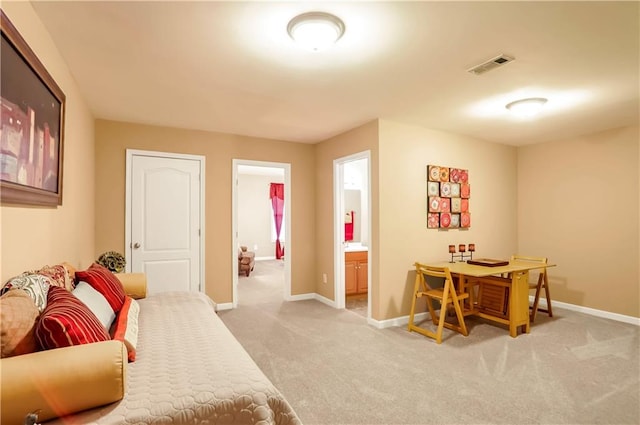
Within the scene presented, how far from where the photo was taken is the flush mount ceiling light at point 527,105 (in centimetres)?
310

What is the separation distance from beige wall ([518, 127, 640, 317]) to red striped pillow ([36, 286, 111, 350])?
5.33 metres

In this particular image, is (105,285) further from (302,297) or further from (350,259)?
(350,259)

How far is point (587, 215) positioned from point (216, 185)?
4865mm

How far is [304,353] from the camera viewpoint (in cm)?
307

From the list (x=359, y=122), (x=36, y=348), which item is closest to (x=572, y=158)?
(x=359, y=122)

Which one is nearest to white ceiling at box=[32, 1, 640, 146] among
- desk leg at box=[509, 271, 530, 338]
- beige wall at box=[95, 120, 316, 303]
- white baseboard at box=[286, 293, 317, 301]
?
beige wall at box=[95, 120, 316, 303]

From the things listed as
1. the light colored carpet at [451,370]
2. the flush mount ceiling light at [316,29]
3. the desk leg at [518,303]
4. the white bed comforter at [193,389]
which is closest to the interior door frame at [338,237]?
the light colored carpet at [451,370]

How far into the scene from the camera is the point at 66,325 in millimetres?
Result: 1292

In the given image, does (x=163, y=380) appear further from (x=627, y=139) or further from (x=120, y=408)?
(x=627, y=139)

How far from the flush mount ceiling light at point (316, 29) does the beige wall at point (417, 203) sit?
192 cm

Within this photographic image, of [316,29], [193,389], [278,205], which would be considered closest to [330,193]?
[316,29]

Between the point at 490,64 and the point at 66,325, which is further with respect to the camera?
the point at 490,64

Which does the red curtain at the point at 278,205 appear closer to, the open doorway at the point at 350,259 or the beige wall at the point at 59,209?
the open doorway at the point at 350,259

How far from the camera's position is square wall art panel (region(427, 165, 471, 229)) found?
422 cm
